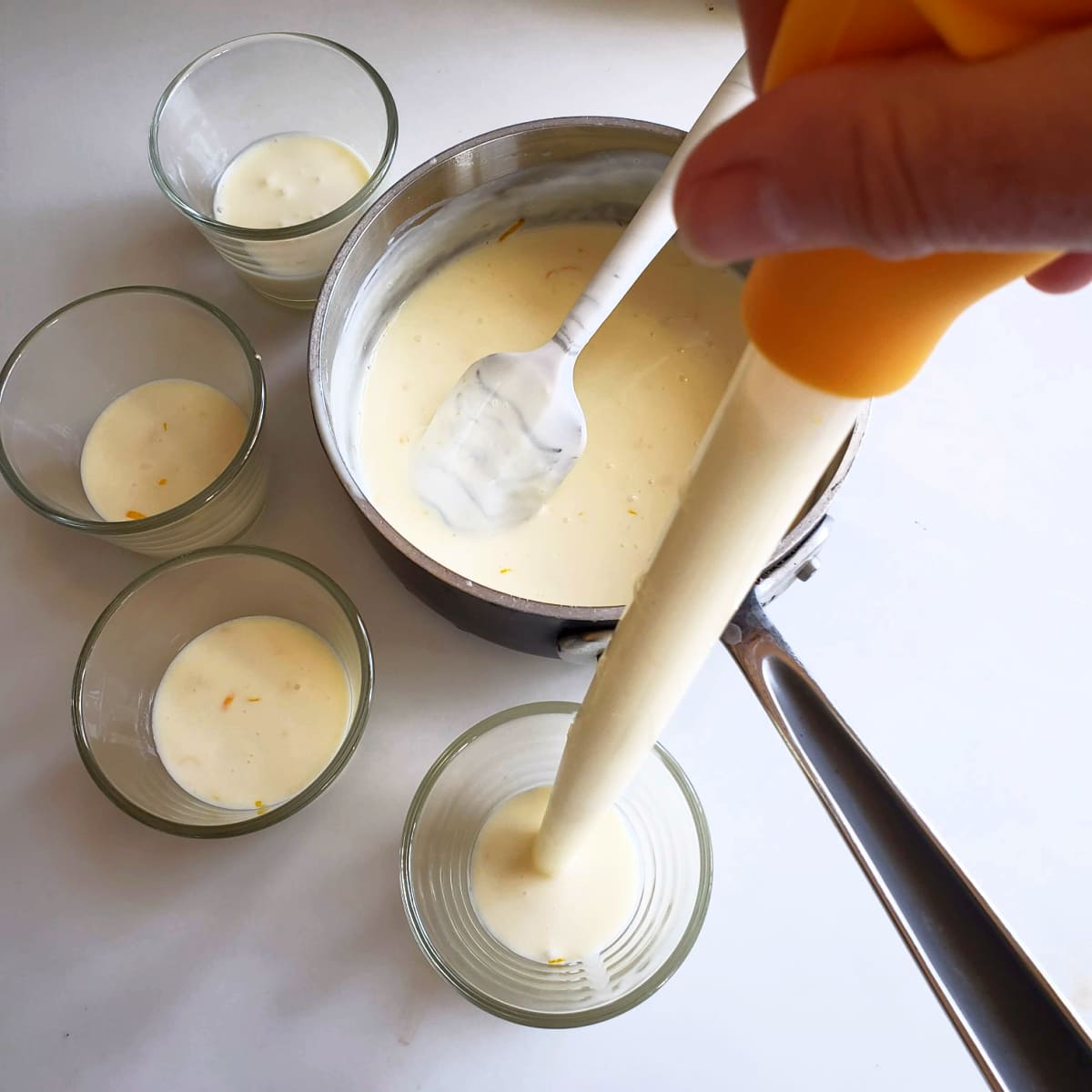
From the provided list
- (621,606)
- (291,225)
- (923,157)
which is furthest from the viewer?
(291,225)

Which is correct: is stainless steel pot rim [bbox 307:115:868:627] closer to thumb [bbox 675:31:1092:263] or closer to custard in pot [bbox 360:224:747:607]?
custard in pot [bbox 360:224:747:607]

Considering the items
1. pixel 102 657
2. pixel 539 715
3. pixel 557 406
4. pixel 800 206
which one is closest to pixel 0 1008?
pixel 102 657

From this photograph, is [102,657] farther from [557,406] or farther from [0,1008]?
[557,406]

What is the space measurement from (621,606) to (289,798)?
0.87 ft

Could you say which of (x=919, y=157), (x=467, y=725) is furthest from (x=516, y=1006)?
(x=919, y=157)

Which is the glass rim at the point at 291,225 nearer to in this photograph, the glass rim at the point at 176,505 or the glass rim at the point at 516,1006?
the glass rim at the point at 176,505

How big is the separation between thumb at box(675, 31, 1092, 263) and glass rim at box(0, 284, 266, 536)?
51 centimetres

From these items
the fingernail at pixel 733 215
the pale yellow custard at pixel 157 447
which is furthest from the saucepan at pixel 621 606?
the fingernail at pixel 733 215

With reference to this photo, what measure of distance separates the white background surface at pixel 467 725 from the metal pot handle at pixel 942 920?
0.22 metres

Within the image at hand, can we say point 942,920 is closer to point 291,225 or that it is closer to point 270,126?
point 291,225

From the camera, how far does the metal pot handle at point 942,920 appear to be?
40cm

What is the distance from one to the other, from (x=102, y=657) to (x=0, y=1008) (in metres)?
0.23

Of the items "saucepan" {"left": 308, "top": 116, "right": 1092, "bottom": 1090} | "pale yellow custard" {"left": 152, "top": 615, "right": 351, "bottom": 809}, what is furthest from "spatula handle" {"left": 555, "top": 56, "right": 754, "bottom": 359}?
"pale yellow custard" {"left": 152, "top": 615, "right": 351, "bottom": 809}

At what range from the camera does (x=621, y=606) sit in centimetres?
58
